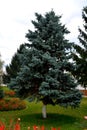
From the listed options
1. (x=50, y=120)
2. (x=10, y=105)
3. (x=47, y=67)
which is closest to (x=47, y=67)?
(x=47, y=67)

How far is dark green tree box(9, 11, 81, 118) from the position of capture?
972 inches

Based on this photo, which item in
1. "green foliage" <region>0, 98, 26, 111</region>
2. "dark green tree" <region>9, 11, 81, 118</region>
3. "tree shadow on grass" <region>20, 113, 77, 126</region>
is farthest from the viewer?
"green foliage" <region>0, 98, 26, 111</region>

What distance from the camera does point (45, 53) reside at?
82.2 ft

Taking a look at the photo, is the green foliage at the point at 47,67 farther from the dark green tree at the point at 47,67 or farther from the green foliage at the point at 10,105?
the green foliage at the point at 10,105

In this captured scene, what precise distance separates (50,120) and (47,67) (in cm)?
368

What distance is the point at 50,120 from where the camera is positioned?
25000 millimetres

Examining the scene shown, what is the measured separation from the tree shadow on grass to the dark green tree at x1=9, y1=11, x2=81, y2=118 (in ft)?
2.50

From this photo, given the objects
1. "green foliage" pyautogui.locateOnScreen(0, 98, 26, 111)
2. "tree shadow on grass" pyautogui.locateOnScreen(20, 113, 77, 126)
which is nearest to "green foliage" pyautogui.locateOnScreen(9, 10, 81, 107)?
"tree shadow on grass" pyautogui.locateOnScreen(20, 113, 77, 126)

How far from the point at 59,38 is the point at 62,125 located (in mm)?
6463

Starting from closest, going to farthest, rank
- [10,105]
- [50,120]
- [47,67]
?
[50,120] < [47,67] < [10,105]

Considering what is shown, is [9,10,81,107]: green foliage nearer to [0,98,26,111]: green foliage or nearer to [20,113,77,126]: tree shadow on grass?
[20,113,77,126]: tree shadow on grass

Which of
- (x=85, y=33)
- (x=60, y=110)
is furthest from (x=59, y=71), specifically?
(x=85, y=33)

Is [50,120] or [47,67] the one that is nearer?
[50,120]

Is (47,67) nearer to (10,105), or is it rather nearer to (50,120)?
(50,120)
